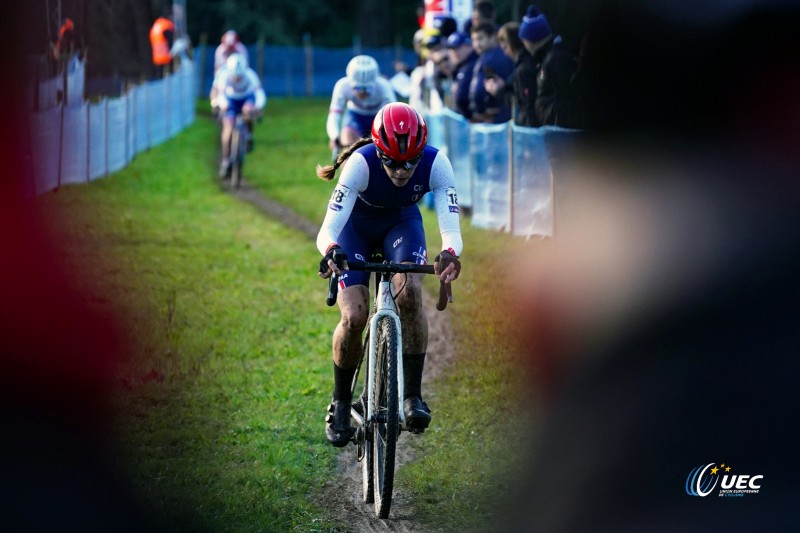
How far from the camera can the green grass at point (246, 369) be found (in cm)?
680

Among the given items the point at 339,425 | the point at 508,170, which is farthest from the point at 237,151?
the point at 339,425

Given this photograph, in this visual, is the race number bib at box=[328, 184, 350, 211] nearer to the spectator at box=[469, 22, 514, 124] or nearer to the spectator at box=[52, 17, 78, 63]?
the spectator at box=[469, 22, 514, 124]

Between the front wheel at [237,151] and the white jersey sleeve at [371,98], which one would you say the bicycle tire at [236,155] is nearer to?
the front wheel at [237,151]

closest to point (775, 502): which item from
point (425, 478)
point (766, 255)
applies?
point (425, 478)

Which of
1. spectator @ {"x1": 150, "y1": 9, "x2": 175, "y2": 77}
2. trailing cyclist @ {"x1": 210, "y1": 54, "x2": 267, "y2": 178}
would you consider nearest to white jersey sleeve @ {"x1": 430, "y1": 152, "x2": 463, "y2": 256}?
trailing cyclist @ {"x1": 210, "y1": 54, "x2": 267, "y2": 178}

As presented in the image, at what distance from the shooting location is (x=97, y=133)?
20.7 meters

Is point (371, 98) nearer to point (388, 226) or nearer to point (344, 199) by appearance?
point (388, 226)

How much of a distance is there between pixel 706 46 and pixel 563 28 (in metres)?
2.07

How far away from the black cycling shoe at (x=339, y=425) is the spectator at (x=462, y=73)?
1077 cm

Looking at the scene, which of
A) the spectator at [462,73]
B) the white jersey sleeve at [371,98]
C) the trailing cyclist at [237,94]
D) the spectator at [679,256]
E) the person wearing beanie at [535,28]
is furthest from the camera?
the trailing cyclist at [237,94]

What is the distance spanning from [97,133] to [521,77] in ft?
30.3

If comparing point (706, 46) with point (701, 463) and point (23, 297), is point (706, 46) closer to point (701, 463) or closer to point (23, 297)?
point (701, 463)

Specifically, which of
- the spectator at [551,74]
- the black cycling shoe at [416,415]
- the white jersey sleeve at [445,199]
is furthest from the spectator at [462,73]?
the black cycling shoe at [416,415]

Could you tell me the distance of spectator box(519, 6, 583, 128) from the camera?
12.8 metres
